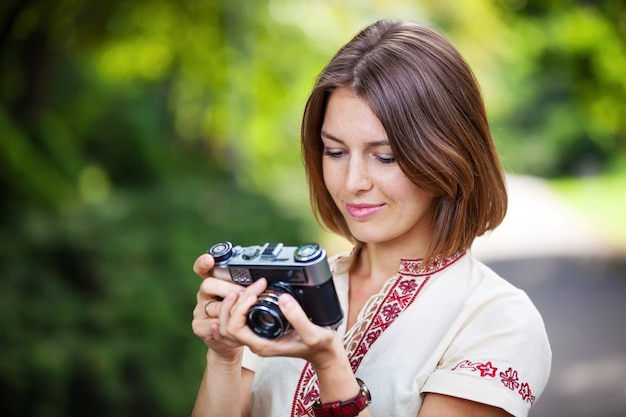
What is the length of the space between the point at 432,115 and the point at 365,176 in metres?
0.25

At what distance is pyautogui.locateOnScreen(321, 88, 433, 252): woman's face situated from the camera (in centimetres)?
207

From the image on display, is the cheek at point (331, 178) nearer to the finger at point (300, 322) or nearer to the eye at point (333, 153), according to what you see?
the eye at point (333, 153)

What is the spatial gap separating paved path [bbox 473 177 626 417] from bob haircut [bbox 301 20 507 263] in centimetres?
55

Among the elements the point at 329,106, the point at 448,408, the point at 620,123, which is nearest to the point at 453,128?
the point at 329,106

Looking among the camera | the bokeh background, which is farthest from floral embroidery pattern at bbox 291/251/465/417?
the bokeh background

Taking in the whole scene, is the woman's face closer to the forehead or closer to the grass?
the forehead

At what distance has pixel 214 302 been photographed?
6.55 feet

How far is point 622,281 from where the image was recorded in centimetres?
953

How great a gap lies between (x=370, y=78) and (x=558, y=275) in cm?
867

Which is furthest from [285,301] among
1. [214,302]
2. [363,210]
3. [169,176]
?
[169,176]

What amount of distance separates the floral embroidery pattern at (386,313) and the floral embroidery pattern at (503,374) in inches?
11.1

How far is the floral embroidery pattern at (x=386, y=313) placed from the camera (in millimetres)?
2168

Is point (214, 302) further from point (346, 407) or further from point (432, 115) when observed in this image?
point (432, 115)

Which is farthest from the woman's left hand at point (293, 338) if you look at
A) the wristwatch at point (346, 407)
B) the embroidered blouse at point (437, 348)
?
the embroidered blouse at point (437, 348)
